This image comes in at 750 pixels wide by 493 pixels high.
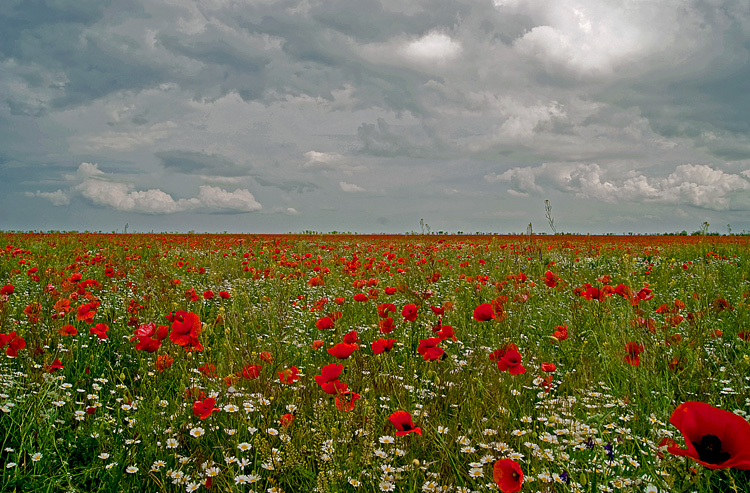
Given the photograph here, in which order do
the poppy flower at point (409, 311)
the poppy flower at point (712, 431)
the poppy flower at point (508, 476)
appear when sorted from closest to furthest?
the poppy flower at point (712, 431) → the poppy flower at point (508, 476) → the poppy flower at point (409, 311)

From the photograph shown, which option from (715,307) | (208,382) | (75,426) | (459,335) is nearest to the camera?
(75,426)

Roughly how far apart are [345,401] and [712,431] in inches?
61.5

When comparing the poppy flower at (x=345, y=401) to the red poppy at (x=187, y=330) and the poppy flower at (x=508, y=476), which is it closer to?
the poppy flower at (x=508, y=476)

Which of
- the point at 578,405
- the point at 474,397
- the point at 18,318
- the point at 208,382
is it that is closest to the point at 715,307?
the point at 578,405

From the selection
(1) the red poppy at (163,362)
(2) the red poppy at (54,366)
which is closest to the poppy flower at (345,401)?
(1) the red poppy at (163,362)

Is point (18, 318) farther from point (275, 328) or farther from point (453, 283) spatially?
point (453, 283)

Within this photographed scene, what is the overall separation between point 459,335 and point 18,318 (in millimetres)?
4751

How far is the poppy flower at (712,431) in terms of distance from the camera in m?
1.13

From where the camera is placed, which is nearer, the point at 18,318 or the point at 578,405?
the point at 578,405

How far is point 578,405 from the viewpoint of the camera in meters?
2.97

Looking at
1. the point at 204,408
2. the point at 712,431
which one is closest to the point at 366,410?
the point at 204,408

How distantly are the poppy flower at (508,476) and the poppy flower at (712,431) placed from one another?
54 cm

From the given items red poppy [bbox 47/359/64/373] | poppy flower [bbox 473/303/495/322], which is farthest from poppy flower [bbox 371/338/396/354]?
red poppy [bbox 47/359/64/373]

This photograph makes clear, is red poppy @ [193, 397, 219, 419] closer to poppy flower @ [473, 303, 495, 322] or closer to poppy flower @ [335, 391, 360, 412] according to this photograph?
poppy flower @ [335, 391, 360, 412]
